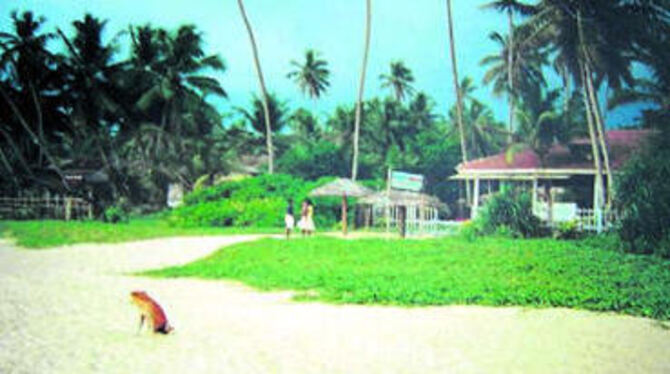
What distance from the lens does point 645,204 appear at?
1395cm

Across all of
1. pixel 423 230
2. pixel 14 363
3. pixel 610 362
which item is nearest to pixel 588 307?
pixel 610 362

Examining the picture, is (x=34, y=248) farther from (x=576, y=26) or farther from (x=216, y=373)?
(x=576, y=26)

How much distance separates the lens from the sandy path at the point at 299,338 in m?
5.27

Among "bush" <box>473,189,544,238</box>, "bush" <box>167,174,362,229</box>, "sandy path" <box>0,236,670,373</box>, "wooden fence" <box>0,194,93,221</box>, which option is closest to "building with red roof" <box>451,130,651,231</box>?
"bush" <box>167,174,362,229</box>

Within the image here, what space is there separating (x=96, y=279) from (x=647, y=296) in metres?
8.72

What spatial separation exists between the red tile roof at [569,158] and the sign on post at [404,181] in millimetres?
7709

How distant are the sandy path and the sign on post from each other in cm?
943

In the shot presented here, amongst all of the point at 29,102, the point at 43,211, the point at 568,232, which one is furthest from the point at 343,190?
the point at 29,102

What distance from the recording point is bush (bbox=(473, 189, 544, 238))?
17047 millimetres

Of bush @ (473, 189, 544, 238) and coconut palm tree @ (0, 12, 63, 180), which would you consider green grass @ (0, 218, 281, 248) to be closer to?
bush @ (473, 189, 544, 238)

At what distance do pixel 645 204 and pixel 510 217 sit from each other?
3855mm

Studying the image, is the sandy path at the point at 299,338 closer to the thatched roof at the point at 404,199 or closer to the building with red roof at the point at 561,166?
the thatched roof at the point at 404,199

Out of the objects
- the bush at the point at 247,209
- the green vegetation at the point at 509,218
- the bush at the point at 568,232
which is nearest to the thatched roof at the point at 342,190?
the bush at the point at 247,209

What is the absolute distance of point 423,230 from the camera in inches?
784
